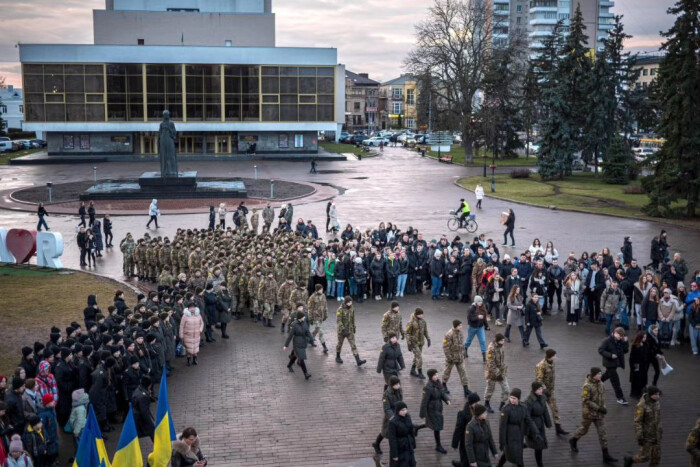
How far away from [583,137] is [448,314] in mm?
42270

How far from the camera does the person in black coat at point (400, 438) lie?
10.8 metres

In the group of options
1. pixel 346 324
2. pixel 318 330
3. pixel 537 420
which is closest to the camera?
pixel 537 420

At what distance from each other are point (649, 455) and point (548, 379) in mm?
2021

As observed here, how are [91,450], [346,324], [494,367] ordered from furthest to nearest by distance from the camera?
[346,324] → [494,367] → [91,450]

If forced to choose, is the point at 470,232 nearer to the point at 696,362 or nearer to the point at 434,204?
the point at 434,204

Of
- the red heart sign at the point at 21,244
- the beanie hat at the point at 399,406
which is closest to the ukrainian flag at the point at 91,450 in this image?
the beanie hat at the point at 399,406

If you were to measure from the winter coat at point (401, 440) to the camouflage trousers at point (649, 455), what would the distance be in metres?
3.51

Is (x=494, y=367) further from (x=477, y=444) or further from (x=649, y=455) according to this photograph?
(x=649, y=455)

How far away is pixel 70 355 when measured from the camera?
42.4 feet

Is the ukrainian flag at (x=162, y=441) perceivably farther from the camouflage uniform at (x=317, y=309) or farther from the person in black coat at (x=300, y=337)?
the camouflage uniform at (x=317, y=309)

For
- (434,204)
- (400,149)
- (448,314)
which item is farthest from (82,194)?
(400,149)

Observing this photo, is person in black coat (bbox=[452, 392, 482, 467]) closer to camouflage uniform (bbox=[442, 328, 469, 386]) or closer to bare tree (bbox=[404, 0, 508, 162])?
camouflage uniform (bbox=[442, 328, 469, 386])

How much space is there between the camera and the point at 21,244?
83.3ft

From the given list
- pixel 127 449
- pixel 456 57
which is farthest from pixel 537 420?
pixel 456 57
